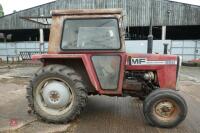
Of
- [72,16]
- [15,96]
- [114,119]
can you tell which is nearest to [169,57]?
[114,119]

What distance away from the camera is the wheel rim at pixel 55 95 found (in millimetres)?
5852

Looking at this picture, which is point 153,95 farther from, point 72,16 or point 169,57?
point 72,16

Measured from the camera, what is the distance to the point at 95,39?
5910mm

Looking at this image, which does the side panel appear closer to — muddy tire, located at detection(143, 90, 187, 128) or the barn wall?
muddy tire, located at detection(143, 90, 187, 128)

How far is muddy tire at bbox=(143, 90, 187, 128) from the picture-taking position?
5586 mm

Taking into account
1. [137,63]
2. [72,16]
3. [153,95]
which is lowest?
[153,95]

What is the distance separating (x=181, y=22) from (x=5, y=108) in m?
25.6

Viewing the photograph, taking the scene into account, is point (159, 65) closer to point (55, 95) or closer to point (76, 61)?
point (76, 61)

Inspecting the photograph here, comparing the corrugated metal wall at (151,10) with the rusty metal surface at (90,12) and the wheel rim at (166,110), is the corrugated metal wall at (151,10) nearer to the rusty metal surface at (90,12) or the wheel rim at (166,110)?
the rusty metal surface at (90,12)

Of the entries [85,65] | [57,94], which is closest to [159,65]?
[85,65]

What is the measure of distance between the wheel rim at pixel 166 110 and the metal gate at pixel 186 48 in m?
23.0

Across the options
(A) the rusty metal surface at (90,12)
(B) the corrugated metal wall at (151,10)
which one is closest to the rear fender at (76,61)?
(A) the rusty metal surface at (90,12)

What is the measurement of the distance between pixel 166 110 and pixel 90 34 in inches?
81.4

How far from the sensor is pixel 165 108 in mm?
5668
